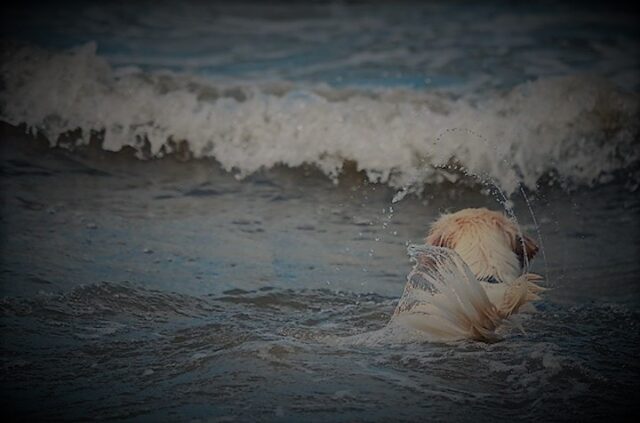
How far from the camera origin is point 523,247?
4242mm

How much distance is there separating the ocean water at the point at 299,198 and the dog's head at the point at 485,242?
31 centimetres

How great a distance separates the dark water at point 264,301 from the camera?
10.7ft

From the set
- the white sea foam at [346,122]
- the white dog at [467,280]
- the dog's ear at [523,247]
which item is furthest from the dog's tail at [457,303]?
the white sea foam at [346,122]

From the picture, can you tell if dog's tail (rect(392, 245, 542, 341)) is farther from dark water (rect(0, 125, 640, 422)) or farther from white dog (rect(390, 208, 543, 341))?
dark water (rect(0, 125, 640, 422))

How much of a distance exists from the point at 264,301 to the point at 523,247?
1.52 m

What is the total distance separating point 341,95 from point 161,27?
139 inches

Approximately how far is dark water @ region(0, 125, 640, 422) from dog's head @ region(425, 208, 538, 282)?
1.08 ft

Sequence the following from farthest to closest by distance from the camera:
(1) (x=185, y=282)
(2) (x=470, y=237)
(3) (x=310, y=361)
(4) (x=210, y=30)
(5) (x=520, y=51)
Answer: (4) (x=210, y=30)
(5) (x=520, y=51)
(1) (x=185, y=282)
(2) (x=470, y=237)
(3) (x=310, y=361)

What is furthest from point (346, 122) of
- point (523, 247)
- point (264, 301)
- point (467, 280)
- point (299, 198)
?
point (467, 280)

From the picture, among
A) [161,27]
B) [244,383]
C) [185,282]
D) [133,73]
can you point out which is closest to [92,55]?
[133,73]

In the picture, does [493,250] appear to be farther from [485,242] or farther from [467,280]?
[467,280]

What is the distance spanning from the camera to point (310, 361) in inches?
143

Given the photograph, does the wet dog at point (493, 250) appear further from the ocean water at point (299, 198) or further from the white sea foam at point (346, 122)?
the white sea foam at point (346, 122)

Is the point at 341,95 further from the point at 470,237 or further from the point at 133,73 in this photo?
the point at 470,237
